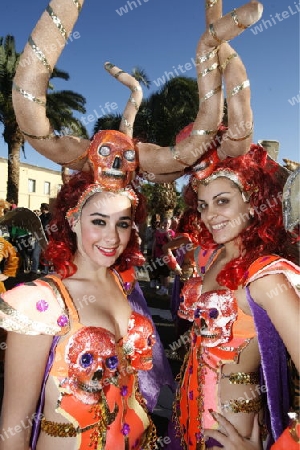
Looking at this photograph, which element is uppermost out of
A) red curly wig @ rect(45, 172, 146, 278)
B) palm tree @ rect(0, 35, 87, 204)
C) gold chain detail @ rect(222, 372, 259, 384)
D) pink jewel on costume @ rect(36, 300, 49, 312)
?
palm tree @ rect(0, 35, 87, 204)

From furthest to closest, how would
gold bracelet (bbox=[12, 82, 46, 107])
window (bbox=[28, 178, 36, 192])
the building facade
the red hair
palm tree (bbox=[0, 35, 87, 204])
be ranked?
window (bbox=[28, 178, 36, 192])
the building facade
palm tree (bbox=[0, 35, 87, 204])
the red hair
gold bracelet (bbox=[12, 82, 46, 107])

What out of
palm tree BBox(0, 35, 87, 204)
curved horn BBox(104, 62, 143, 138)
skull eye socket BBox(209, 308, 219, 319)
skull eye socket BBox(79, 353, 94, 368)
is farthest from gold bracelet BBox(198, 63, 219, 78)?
palm tree BBox(0, 35, 87, 204)

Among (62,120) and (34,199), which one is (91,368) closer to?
(62,120)

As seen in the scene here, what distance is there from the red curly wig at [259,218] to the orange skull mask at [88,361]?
0.66 meters

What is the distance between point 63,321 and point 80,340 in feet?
0.35

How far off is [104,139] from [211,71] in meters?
0.58

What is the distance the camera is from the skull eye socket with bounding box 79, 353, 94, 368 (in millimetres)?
1620

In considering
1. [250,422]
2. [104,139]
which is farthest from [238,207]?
[250,422]

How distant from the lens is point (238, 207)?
6.60ft

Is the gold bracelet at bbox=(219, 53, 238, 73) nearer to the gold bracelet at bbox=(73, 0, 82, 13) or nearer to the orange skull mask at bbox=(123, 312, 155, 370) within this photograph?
the gold bracelet at bbox=(73, 0, 82, 13)

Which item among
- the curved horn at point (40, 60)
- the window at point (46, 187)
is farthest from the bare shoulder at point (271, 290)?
the window at point (46, 187)

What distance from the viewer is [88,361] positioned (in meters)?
1.62

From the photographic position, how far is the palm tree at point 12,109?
47.4ft

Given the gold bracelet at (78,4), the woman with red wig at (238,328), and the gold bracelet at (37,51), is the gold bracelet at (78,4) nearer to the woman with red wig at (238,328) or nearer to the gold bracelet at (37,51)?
the gold bracelet at (37,51)
